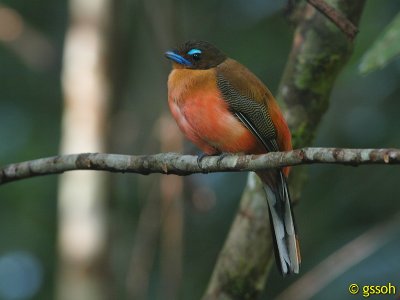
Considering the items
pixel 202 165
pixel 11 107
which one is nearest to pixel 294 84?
pixel 202 165

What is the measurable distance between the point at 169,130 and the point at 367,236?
5.71ft

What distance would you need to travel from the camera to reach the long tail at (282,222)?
4500mm

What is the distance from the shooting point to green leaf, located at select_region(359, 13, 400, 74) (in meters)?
4.09

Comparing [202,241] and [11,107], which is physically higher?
[11,107]

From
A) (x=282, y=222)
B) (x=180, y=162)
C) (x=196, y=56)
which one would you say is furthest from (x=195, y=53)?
(x=180, y=162)

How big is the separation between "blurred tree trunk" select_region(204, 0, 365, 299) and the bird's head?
1.54 feet

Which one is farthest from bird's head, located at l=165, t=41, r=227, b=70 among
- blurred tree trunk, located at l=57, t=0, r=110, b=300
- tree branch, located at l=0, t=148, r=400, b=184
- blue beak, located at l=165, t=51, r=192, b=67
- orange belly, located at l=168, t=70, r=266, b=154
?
tree branch, located at l=0, t=148, r=400, b=184

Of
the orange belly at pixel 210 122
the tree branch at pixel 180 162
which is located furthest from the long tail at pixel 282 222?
the tree branch at pixel 180 162

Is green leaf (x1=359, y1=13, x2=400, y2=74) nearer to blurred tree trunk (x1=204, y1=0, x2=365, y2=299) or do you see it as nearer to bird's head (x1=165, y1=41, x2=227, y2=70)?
blurred tree trunk (x1=204, y1=0, x2=365, y2=299)

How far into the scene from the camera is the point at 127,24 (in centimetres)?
923

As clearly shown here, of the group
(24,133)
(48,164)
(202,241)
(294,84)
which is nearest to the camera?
(48,164)

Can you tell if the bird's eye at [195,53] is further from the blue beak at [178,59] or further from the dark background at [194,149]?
the dark background at [194,149]

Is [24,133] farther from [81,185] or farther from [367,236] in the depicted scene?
[367,236]

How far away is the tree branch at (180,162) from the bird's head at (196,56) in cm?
128
